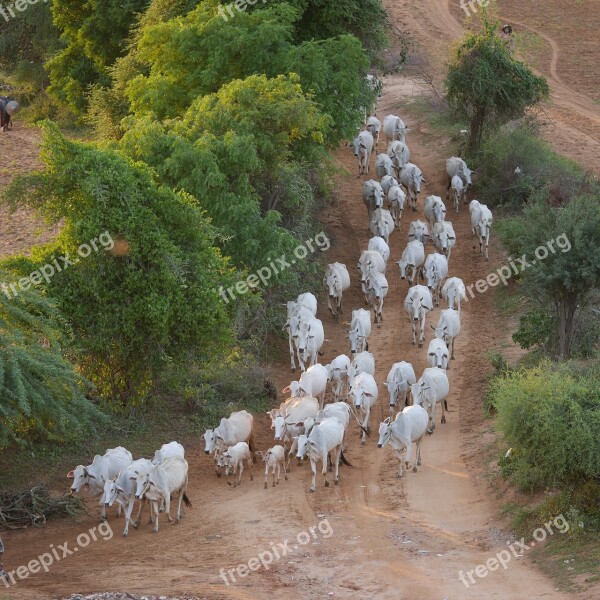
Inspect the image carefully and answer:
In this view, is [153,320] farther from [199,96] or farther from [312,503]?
[199,96]

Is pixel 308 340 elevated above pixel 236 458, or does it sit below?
below

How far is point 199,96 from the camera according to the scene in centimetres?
2800

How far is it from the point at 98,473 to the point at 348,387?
612 centimetres

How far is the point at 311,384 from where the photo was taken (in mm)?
22969

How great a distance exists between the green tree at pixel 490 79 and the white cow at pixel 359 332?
437 inches

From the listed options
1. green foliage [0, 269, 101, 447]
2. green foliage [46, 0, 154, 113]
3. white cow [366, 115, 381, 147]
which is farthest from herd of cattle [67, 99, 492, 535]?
green foliage [46, 0, 154, 113]

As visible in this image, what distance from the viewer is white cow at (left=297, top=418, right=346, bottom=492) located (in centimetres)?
2020

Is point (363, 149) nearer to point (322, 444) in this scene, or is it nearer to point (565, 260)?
point (565, 260)

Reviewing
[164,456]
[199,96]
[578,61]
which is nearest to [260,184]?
[199,96]

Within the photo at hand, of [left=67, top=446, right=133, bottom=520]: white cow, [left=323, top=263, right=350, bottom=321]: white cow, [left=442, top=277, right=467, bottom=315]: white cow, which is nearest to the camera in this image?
[left=67, top=446, right=133, bottom=520]: white cow

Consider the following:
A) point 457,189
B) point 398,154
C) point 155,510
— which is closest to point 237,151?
point 155,510

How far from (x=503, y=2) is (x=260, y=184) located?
93.8ft

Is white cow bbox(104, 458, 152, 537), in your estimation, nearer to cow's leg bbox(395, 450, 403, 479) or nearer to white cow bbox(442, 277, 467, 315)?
cow's leg bbox(395, 450, 403, 479)

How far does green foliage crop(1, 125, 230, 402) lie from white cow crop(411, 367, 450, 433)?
344 cm
